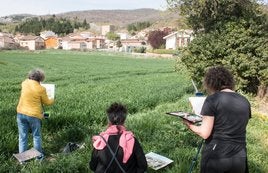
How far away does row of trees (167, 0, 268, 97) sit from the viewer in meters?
14.8

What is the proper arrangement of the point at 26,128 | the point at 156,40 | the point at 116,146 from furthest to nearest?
1. the point at 156,40
2. the point at 26,128
3. the point at 116,146

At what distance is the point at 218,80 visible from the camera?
434cm

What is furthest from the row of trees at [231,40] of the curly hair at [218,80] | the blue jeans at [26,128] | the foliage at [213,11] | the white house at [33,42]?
the white house at [33,42]

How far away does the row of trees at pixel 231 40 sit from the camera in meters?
14.8

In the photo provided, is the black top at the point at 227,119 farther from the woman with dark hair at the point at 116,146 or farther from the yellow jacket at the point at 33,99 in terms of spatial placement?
the yellow jacket at the point at 33,99

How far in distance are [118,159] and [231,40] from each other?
1171 centimetres

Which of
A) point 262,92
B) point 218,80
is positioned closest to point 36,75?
point 218,80

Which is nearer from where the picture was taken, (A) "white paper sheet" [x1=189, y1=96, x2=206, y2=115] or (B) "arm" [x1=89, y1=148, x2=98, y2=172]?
(B) "arm" [x1=89, y1=148, x2=98, y2=172]

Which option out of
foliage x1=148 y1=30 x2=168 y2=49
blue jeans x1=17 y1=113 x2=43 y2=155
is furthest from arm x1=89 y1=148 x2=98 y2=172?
foliage x1=148 y1=30 x2=168 y2=49

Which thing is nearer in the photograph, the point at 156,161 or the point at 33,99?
the point at 156,161

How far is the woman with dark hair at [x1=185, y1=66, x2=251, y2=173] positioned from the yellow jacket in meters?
3.38

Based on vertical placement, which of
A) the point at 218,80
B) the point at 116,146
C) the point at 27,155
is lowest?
the point at 27,155

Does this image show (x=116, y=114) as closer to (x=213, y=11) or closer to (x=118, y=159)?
(x=118, y=159)

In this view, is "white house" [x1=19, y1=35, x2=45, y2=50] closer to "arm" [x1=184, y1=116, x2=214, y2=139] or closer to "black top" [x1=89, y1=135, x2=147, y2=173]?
"black top" [x1=89, y1=135, x2=147, y2=173]
